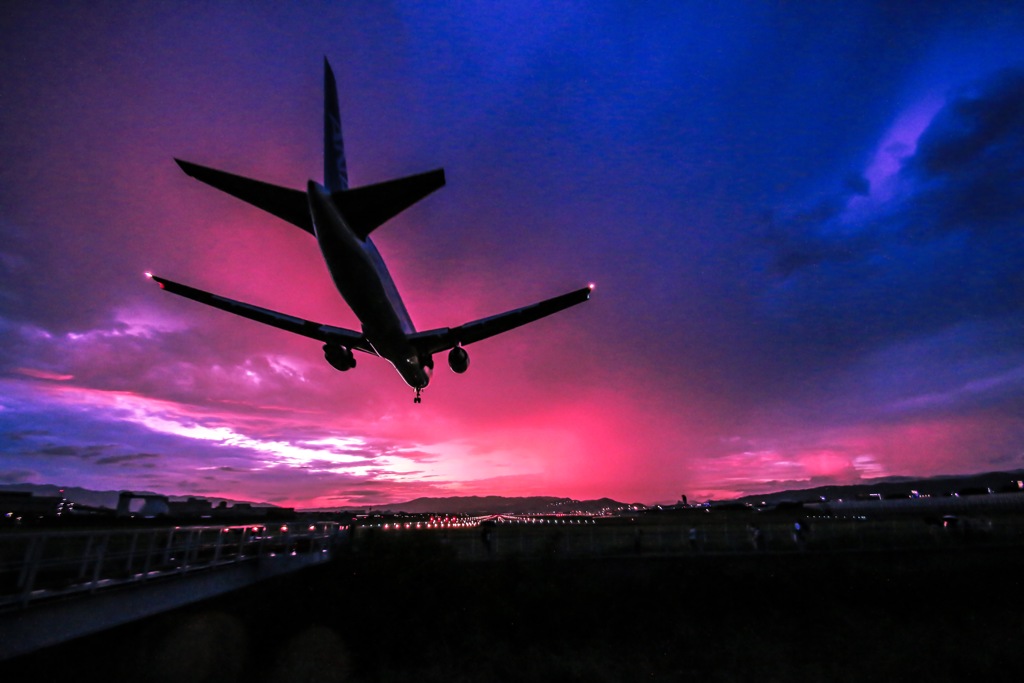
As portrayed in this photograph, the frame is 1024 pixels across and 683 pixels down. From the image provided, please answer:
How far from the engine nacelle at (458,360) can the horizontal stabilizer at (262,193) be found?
8.28 meters

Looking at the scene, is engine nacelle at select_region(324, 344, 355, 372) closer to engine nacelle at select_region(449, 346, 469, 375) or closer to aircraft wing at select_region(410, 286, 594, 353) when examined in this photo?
aircraft wing at select_region(410, 286, 594, 353)

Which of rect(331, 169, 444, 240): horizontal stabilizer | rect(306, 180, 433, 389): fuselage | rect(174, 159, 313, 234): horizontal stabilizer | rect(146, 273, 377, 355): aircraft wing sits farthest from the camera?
rect(146, 273, 377, 355): aircraft wing

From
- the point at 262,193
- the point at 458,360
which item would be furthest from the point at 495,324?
the point at 262,193

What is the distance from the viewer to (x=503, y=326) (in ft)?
73.5

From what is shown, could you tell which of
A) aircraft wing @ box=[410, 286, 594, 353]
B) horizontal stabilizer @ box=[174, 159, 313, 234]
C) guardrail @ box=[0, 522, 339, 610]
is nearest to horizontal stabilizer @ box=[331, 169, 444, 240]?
horizontal stabilizer @ box=[174, 159, 313, 234]

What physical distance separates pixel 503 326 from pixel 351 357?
773cm

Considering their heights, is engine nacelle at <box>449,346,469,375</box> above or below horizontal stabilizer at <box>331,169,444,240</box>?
below

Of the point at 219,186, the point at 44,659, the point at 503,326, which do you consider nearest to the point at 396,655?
the point at 44,659

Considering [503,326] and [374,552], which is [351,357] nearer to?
[503,326]

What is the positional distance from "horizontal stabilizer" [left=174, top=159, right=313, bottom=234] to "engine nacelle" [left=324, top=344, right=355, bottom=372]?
7899 millimetres

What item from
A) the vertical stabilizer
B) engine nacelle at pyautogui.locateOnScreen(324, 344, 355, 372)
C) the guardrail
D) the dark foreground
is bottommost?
the dark foreground

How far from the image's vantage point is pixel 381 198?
15.3 meters

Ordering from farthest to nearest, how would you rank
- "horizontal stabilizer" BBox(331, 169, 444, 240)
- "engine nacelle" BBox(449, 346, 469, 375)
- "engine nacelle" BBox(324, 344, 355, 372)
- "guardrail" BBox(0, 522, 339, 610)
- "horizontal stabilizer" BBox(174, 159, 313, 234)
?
"engine nacelle" BBox(324, 344, 355, 372), "engine nacelle" BBox(449, 346, 469, 375), "horizontal stabilizer" BBox(331, 169, 444, 240), "horizontal stabilizer" BBox(174, 159, 313, 234), "guardrail" BBox(0, 522, 339, 610)

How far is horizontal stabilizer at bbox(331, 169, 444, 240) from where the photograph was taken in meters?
14.0
